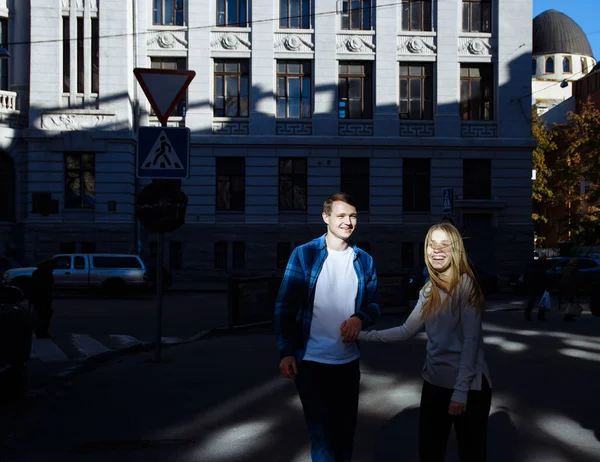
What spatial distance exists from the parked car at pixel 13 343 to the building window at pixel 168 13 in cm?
2822

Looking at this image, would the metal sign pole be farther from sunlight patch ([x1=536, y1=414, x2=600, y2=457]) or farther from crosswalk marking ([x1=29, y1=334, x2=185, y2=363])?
→ sunlight patch ([x1=536, y1=414, x2=600, y2=457])

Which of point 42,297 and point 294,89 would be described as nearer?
point 42,297

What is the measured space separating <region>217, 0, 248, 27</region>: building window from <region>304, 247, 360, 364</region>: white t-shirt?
32110 millimetres

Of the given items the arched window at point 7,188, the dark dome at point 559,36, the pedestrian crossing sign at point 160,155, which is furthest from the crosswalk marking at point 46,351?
the dark dome at point 559,36

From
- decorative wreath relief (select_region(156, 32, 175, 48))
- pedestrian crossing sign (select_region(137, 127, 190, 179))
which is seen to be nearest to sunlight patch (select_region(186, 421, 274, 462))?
pedestrian crossing sign (select_region(137, 127, 190, 179))

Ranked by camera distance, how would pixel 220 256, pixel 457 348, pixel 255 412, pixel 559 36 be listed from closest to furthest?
1. pixel 457 348
2. pixel 255 412
3. pixel 220 256
4. pixel 559 36

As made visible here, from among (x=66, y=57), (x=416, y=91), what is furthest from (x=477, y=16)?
(x=66, y=57)

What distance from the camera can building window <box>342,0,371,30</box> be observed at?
118 feet

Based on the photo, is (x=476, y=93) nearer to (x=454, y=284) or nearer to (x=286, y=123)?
(x=286, y=123)

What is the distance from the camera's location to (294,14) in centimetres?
3600

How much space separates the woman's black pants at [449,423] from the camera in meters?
4.61

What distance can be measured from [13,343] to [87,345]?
5.74 metres

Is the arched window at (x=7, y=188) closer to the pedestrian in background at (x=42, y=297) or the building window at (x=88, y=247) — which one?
the building window at (x=88, y=247)

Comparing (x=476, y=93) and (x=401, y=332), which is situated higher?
(x=476, y=93)
